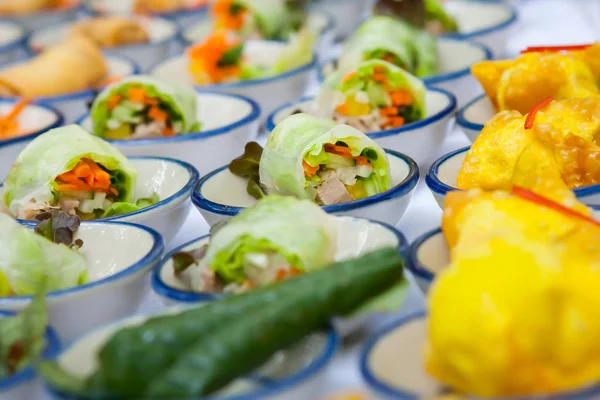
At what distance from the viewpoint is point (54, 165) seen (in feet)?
7.84

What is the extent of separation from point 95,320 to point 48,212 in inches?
23.5

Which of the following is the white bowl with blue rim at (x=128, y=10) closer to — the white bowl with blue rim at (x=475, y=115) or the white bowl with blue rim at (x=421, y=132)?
the white bowl with blue rim at (x=421, y=132)

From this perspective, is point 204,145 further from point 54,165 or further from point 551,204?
point 551,204

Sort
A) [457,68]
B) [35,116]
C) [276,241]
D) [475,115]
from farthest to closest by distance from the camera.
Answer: [457,68] < [35,116] < [475,115] < [276,241]

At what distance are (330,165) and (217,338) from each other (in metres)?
0.95

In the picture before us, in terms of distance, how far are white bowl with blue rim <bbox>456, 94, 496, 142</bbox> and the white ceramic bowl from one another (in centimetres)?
78

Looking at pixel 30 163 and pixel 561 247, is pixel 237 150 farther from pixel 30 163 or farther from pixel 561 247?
pixel 561 247

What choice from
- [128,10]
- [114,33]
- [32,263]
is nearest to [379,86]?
[32,263]

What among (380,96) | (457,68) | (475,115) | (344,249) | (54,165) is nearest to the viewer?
(344,249)

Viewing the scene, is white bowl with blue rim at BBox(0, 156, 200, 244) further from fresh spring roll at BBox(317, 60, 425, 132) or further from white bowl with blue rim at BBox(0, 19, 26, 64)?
white bowl with blue rim at BBox(0, 19, 26, 64)

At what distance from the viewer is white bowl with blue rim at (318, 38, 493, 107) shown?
10.3 feet

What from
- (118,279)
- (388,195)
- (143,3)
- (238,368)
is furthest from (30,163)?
(143,3)

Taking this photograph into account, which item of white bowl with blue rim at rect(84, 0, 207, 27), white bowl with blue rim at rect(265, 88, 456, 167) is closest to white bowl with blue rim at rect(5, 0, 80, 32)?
white bowl with blue rim at rect(84, 0, 207, 27)

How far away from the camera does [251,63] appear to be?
13.1 ft
